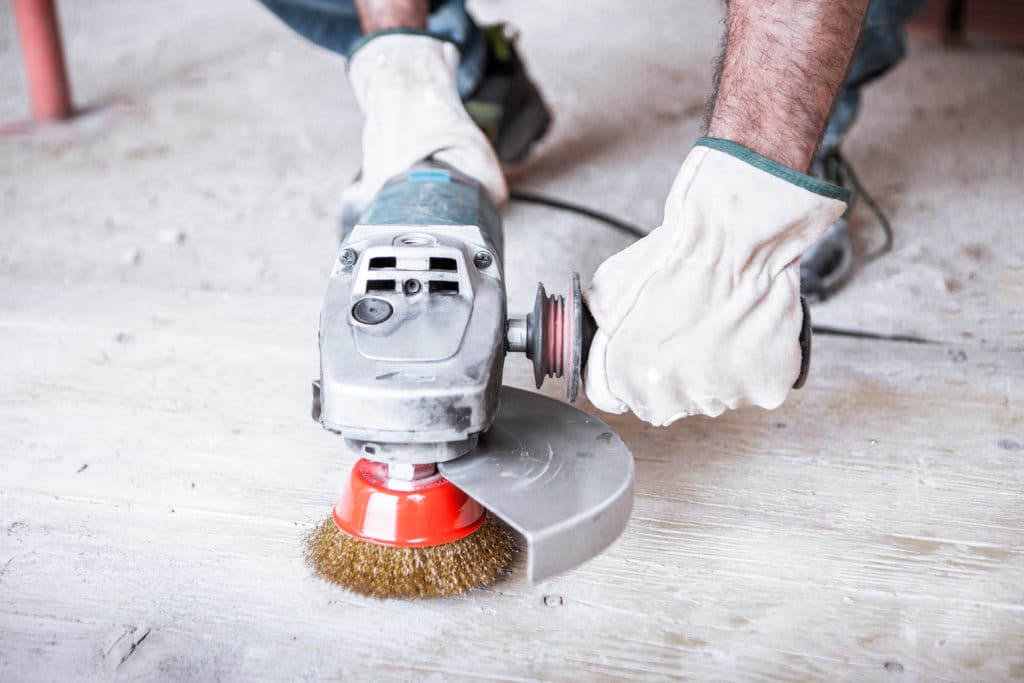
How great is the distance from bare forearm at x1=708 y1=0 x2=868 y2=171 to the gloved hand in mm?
34

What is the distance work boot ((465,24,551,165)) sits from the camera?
6.24 feet

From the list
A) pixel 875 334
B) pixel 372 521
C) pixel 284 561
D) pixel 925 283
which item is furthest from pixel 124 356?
pixel 925 283

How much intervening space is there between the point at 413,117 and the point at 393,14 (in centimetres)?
30

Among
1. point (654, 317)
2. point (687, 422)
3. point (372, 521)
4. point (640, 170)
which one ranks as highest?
point (654, 317)

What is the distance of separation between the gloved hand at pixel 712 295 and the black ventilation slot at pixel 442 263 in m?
0.16

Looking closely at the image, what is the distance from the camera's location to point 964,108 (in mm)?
2461

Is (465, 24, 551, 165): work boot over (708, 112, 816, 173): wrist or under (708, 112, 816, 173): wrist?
under

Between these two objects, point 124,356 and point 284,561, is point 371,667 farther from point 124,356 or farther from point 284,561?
point 124,356

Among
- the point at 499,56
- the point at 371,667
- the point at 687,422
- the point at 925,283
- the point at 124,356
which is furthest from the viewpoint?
the point at 499,56

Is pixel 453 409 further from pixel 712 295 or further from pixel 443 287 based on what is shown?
pixel 712 295

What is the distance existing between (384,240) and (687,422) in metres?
0.49

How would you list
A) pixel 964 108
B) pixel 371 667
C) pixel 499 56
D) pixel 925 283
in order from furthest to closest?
pixel 964 108, pixel 499 56, pixel 925 283, pixel 371 667

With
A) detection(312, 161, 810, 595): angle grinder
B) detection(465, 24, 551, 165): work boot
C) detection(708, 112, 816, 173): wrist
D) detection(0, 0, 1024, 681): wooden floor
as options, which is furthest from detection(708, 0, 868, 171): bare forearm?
detection(465, 24, 551, 165): work boot

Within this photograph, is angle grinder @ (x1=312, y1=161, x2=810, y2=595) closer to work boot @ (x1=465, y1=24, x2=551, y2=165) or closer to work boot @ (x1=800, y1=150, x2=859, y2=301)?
work boot @ (x1=800, y1=150, x2=859, y2=301)
